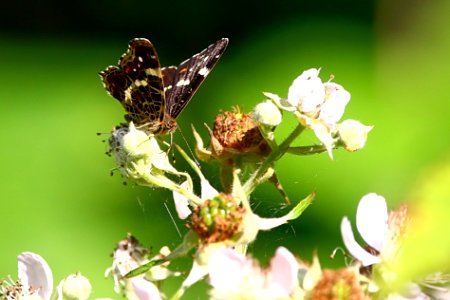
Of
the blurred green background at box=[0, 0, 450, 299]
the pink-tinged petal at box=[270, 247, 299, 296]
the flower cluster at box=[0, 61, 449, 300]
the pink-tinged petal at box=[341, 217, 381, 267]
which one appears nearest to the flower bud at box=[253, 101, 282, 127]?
the flower cluster at box=[0, 61, 449, 300]

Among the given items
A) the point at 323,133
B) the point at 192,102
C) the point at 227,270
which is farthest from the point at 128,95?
the point at 192,102

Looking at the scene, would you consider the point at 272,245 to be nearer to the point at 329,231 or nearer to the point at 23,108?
the point at 329,231

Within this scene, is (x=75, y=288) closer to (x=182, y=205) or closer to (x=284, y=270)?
(x=182, y=205)

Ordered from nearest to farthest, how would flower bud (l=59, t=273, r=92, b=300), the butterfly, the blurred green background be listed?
flower bud (l=59, t=273, r=92, b=300) → the butterfly → the blurred green background

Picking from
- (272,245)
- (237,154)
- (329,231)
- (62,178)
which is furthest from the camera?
(62,178)

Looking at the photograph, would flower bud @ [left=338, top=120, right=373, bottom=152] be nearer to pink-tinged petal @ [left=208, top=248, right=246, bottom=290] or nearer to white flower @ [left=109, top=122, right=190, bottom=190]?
white flower @ [left=109, top=122, right=190, bottom=190]

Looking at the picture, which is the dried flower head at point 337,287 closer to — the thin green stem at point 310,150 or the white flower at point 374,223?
the white flower at point 374,223

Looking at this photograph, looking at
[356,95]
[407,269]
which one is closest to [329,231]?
[356,95]
